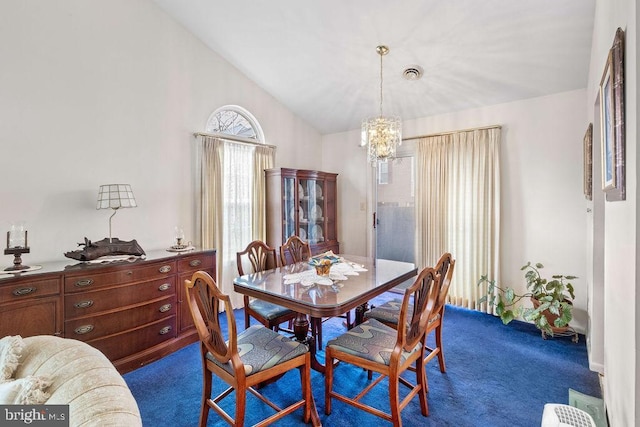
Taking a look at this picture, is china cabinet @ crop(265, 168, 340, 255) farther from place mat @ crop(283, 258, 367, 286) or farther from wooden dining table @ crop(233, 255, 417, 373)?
place mat @ crop(283, 258, 367, 286)

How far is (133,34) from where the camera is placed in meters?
3.01

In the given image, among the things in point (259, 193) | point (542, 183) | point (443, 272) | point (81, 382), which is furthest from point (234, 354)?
point (542, 183)

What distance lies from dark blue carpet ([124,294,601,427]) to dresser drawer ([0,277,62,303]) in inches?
35.1

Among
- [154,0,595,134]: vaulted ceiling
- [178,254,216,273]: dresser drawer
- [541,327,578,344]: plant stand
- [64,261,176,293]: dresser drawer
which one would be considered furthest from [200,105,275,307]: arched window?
[541,327,578,344]: plant stand

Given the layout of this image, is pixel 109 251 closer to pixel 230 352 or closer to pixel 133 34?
pixel 230 352

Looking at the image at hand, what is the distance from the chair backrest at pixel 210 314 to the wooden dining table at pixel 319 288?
0.44 meters

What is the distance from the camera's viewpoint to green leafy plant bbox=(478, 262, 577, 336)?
2924mm

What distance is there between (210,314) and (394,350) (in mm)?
1016

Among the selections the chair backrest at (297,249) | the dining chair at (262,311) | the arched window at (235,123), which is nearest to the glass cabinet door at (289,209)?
the arched window at (235,123)

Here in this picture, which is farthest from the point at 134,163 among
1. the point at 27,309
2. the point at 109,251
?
the point at 27,309

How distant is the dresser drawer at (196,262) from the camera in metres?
2.93

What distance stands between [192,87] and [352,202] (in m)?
2.72

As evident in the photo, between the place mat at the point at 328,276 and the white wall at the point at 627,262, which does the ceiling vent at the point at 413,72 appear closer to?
the white wall at the point at 627,262

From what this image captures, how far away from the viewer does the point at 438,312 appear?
2271mm
